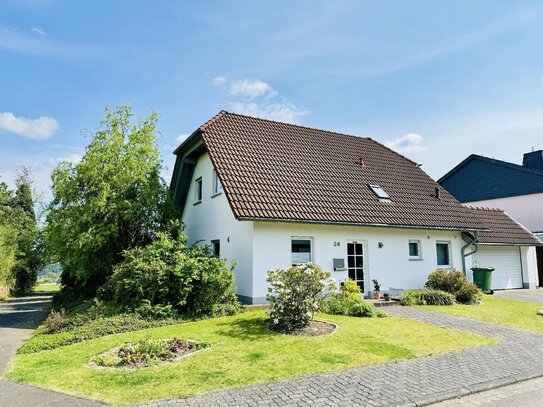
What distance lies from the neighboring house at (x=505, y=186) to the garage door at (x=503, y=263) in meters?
3.77

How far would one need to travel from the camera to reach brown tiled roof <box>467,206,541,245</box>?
19.1 metres

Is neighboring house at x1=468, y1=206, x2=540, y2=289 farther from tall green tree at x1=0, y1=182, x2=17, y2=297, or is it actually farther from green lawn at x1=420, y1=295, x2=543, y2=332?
tall green tree at x1=0, y1=182, x2=17, y2=297

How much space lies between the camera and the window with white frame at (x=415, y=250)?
15.6 m

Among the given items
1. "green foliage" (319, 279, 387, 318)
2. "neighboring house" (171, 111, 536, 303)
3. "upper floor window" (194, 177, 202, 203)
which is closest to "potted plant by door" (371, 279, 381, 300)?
"neighboring house" (171, 111, 536, 303)

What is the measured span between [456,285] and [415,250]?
2190 mm

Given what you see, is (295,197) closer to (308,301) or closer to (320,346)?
(308,301)

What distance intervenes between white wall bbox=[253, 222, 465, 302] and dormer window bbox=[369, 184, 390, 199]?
5.29 ft

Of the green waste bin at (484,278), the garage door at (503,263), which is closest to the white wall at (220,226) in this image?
the green waste bin at (484,278)

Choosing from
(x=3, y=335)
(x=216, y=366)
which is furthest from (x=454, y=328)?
(x=3, y=335)

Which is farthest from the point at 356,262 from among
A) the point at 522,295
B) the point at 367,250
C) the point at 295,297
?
the point at 522,295

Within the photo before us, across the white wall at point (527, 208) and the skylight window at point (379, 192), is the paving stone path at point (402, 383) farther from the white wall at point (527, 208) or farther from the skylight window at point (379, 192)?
the white wall at point (527, 208)

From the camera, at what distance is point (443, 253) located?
1673 cm

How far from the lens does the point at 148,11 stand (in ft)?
32.3

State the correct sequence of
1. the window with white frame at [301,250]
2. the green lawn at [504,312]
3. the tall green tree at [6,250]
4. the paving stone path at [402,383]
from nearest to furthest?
the paving stone path at [402,383]
the green lawn at [504,312]
the window with white frame at [301,250]
the tall green tree at [6,250]
